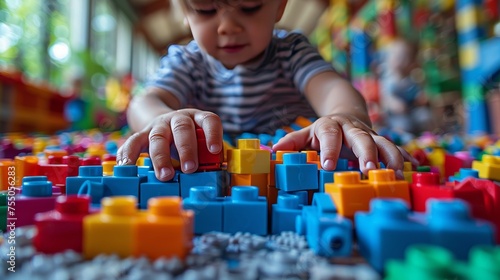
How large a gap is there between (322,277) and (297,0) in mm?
4161

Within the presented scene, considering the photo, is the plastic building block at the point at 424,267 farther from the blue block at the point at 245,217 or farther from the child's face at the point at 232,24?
the child's face at the point at 232,24

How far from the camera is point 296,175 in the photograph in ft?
1.41

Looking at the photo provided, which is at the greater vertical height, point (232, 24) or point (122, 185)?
point (232, 24)

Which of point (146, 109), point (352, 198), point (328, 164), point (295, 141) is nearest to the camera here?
point (352, 198)

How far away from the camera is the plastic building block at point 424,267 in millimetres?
220

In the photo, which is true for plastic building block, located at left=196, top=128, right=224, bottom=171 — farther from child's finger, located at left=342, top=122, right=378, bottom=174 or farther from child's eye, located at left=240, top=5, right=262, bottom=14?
child's eye, located at left=240, top=5, right=262, bottom=14

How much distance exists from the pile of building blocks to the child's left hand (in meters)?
0.02

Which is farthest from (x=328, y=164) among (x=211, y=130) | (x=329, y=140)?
(x=211, y=130)

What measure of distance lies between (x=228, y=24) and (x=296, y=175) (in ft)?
1.09

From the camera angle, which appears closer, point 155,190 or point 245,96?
point 155,190

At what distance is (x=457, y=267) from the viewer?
228mm

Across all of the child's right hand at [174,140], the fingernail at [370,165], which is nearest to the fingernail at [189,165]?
the child's right hand at [174,140]

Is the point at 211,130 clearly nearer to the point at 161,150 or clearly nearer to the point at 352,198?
the point at 161,150

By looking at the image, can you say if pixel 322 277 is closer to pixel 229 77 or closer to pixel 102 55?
pixel 229 77
